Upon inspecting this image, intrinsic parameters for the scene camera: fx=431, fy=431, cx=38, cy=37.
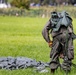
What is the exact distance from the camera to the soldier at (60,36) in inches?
396

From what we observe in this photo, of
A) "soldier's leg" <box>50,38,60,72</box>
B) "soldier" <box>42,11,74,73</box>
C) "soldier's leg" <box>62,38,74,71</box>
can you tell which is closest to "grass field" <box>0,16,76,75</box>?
"soldier's leg" <box>62,38,74,71</box>

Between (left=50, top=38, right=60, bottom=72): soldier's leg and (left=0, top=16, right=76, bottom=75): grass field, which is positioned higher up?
(left=50, top=38, right=60, bottom=72): soldier's leg

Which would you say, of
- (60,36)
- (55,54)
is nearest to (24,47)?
(55,54)

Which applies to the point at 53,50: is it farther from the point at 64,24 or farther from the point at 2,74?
the point at 2,74

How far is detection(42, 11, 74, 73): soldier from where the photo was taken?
33.0 ft

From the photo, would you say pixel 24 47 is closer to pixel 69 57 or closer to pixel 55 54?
pixel 55 54

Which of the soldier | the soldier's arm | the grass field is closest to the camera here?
the soldier

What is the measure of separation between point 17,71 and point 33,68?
2.14 ft

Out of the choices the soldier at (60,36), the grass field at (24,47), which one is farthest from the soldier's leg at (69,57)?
the grass field at (24,47)

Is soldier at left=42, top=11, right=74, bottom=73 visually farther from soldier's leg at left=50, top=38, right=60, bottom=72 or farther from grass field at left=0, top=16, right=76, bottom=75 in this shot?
grass field at left=0, top=16, right=76, bottom=75

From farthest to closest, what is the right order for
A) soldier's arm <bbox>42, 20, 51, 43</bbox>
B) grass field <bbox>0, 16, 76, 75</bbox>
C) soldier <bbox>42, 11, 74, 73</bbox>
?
grass field <bbox>0, 16, 76, 75</bbox>, soldier's arm <bbox>42, 20, 51, 43</bbox>, soldier <bbox>42, 11, 74, 73</bbox>

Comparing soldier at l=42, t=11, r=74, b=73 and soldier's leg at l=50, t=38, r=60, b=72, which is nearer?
soldier at l=42, t=11, r=74, b=73

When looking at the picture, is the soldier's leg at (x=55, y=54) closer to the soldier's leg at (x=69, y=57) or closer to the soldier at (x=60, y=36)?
the soldier at (x=60, y=36)

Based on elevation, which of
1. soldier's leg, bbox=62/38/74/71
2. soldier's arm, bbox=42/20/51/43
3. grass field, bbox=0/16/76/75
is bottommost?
grass field, bbox=0/16/76/75
